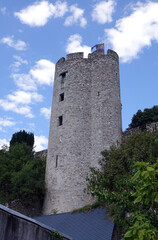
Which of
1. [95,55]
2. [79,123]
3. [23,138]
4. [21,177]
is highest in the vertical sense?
[95,55]

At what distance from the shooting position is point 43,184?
18562mm

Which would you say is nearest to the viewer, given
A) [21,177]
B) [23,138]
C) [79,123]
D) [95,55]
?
[21,177]

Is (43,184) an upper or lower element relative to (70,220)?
upper

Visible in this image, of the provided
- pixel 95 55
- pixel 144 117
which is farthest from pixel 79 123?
pixel 144 117

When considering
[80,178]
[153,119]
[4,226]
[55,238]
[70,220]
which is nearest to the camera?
[4,226]

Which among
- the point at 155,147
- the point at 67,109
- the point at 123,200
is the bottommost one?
the point at 123,200

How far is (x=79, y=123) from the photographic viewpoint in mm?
19125

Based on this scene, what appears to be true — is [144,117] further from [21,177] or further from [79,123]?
[21,177]

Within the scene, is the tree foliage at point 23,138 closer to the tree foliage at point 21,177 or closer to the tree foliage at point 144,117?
the tree foliage at point 21,177

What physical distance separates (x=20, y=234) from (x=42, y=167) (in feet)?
42.7

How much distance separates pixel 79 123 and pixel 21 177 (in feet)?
17.3

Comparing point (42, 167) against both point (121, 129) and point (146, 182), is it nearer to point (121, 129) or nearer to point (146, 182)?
point (121, 129)

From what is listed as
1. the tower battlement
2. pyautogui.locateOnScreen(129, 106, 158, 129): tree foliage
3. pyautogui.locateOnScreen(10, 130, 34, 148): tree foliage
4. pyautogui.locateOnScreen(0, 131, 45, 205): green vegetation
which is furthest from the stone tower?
pyautogui.locateOnScreen(129, 106, 158, 129): tree foliage

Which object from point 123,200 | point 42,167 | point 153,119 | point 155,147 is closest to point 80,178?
point 42,167
